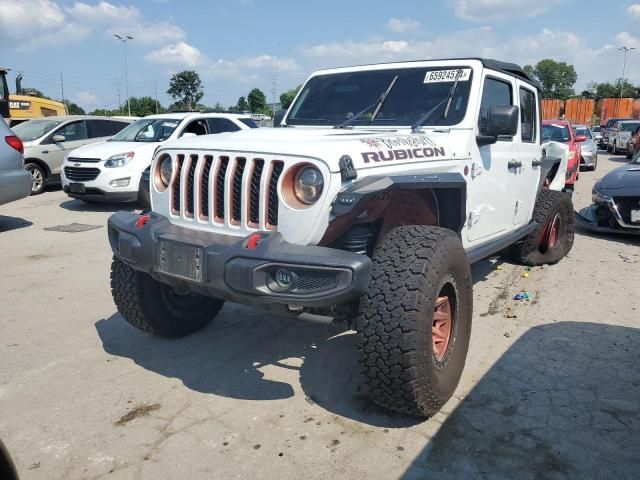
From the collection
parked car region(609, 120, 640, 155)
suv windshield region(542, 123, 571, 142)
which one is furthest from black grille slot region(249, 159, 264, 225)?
parked car region(609, 120, 640, 155)

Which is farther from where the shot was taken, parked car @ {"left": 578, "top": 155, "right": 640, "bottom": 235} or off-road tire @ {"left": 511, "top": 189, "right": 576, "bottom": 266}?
parked car @ {"left": 578, "top": 155, "right": 640, "bottom": 235}

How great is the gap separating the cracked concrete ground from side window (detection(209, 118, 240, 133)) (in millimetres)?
5939

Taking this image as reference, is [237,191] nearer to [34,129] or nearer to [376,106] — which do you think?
[376,106]

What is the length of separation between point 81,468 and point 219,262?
3.82 ft

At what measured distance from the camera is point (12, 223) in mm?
8570

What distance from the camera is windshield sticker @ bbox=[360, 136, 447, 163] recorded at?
3.11 m

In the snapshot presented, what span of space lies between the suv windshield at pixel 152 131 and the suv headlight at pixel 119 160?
69cm

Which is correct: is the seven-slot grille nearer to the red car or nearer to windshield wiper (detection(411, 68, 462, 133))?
windshield wiper (detection(411, 68, 462, 133))

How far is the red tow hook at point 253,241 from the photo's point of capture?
2.70 meters

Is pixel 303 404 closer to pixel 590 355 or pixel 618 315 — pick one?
pixel 590 355

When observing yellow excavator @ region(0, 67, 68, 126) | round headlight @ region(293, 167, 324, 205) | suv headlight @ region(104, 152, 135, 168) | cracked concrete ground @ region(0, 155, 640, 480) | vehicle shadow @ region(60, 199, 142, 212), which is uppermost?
yellow excavator @ region(0, 67, 68, 126)

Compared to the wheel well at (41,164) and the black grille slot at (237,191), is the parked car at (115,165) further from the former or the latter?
the black grille slot at (237,191)

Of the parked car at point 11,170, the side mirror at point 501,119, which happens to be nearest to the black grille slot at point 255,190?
the side mirror at point 501,119

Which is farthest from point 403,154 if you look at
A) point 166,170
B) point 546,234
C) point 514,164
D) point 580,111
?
point 580,111
